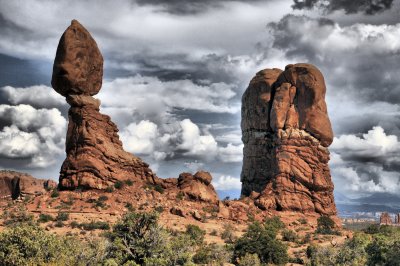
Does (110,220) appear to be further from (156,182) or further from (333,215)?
(333,215)

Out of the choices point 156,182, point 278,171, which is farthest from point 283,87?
point 156,182

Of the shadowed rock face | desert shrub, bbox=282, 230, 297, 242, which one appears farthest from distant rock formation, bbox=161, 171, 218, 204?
the shadowed rock face

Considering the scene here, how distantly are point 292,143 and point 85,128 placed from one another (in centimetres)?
3245

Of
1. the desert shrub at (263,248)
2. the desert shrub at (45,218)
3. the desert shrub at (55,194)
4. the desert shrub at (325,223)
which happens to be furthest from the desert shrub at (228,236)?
the desert shrub at (55,194)

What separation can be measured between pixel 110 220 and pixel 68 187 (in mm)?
9443

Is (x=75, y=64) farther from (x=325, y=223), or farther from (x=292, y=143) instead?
(x=325, y=223)

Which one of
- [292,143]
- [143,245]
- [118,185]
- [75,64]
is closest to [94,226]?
[118,185]

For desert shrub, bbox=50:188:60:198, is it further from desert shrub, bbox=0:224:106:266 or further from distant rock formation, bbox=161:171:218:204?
desert shrub, bbox=0:224:106:266

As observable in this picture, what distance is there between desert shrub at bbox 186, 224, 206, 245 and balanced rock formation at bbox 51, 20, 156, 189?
12.7 meters

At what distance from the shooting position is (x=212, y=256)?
39406 mm

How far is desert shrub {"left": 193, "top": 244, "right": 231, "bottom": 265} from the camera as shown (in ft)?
122

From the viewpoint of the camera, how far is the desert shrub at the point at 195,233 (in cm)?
4862

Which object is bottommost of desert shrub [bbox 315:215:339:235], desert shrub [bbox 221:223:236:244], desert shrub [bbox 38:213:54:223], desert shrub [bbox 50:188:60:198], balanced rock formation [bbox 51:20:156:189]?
desert shrub [bbox 221:223:236:244]

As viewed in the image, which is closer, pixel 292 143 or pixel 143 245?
pixel 143 245
